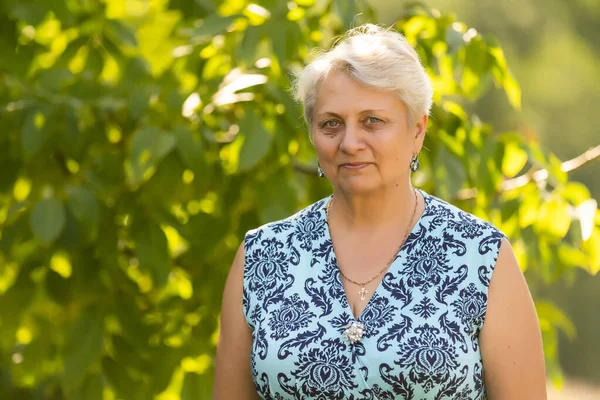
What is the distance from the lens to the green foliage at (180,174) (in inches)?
111

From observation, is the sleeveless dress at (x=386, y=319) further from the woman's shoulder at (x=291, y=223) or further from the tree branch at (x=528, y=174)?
the tree branch at (x=528, y=174)

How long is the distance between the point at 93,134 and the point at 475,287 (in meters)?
1.40

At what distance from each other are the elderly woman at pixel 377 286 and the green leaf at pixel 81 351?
65 cm

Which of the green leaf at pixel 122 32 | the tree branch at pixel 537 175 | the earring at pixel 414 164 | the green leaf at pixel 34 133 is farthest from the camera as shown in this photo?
the green leaf at pixel 122 32

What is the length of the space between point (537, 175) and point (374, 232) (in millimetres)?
981

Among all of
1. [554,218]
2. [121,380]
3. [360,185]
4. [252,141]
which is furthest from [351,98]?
[121,380]

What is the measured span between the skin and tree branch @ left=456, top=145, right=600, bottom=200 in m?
0.84

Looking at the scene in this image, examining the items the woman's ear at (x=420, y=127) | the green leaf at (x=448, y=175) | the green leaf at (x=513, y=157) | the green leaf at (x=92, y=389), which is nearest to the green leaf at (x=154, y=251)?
the green leaf at (x=92, y=389)

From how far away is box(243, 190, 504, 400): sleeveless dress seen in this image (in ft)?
6.89

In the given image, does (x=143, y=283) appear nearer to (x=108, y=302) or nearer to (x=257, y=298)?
(x=108, y=302)

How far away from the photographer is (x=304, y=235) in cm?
241

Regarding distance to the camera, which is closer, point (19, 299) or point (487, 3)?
point (19, 299)

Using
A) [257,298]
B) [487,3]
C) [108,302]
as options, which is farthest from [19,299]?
[487,3]

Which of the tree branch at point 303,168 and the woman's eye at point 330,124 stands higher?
the woman's eye at point 330,124
